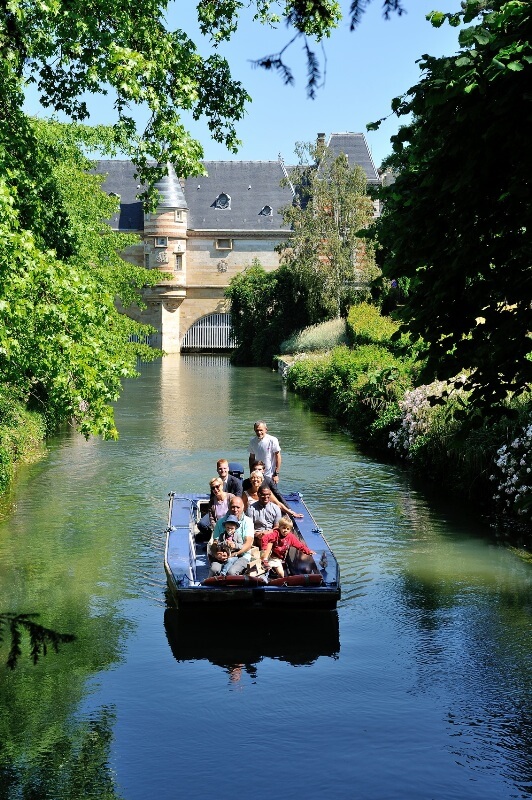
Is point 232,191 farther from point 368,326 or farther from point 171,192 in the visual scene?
point 368,326

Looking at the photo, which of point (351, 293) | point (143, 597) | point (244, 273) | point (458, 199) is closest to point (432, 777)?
point (458, 199)

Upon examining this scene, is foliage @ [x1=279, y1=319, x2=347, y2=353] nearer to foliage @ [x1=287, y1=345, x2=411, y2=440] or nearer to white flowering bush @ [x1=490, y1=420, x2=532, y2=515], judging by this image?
foliage @ [x1=287, y1=345, x2=411, y2=440]

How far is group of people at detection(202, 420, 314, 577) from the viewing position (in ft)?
36.8

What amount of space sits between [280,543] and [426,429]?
877 centimetres

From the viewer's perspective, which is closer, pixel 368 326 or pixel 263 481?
pixel 263 481

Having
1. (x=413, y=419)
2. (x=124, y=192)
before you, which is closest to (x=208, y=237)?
(x=124, y=192)

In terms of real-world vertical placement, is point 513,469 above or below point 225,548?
above

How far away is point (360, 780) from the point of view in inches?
295

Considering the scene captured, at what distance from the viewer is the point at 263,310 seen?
55438 mm

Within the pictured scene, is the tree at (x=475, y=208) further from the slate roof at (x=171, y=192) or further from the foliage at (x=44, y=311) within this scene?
the slate roof at (x=171, y=192)

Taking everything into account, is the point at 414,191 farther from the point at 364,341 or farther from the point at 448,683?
the point at 364,341

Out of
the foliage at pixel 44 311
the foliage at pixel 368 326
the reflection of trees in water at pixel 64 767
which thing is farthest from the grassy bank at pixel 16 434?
the foliage at pixel 368 326

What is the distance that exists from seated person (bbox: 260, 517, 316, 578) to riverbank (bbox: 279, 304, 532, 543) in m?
2.01

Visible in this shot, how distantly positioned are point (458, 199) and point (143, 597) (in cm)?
652
